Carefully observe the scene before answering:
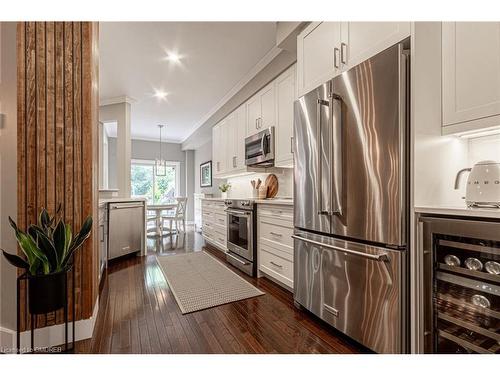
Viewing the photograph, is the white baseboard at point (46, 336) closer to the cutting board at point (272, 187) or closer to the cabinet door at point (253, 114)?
the cutting board at point (272, 187)

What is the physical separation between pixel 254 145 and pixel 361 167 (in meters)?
2.35

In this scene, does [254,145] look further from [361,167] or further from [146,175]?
[146,175]

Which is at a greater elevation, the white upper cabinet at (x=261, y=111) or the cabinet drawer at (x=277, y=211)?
the white upper cabinet at (x=261, y=111)

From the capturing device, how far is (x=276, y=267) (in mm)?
2725

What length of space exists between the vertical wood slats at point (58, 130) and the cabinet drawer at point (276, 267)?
1632 mm

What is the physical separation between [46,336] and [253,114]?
3420 mm

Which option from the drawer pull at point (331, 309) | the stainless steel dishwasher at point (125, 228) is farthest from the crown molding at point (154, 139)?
the drawer pull at point (331, 309)

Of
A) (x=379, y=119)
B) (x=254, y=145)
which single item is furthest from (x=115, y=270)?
(x=379, y=119)

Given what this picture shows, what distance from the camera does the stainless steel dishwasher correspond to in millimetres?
3576

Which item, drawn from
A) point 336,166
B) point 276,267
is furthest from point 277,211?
point 336,166

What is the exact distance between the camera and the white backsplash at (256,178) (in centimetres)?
371

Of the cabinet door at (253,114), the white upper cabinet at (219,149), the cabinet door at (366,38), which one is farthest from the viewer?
the white upper cabinet at (219,149)

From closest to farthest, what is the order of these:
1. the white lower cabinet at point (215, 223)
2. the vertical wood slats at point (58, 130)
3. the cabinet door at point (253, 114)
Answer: the vertical wood slats at point (58, 130)
the cabinet door at point (253, 114)
the white lower cabinet at point (215, 223)
